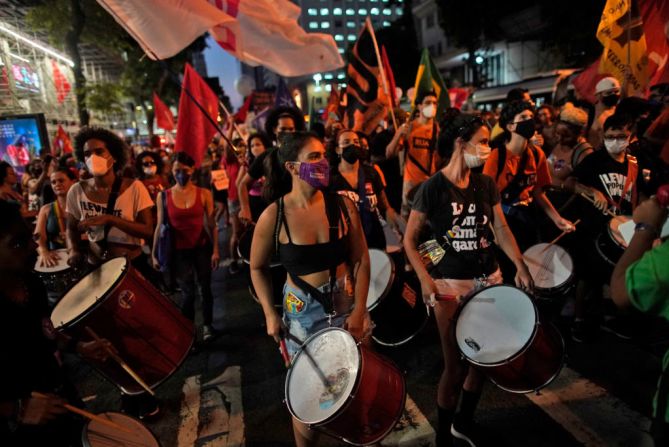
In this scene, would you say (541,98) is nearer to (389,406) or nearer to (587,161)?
(587,161)

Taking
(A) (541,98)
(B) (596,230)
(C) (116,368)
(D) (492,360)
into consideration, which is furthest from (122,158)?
(A) (541,98)

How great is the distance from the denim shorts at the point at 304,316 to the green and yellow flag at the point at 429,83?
556cm

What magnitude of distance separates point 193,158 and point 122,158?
3.47 feet

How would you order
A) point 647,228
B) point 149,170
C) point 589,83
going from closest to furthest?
point 647,228
point 149,170
point 589,83

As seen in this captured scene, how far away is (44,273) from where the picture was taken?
16.5 feet

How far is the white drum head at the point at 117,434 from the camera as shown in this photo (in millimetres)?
2121

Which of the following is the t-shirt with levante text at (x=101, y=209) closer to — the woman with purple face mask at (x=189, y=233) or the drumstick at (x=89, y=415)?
the woman with purple face mask at (x=189, y=233)

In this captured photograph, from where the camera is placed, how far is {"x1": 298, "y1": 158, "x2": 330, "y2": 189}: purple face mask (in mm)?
2686

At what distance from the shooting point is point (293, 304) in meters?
2.77

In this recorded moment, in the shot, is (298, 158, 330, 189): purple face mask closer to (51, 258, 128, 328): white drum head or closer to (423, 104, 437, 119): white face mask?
(51, 258, 128, 328): white drum head

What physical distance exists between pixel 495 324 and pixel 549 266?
165 centimetres

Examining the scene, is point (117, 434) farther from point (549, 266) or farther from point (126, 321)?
point (549, 266)

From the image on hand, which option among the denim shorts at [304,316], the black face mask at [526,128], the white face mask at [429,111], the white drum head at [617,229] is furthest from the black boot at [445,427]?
the white face mask at [429,111]

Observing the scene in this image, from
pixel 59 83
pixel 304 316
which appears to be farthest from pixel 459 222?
pixel 59 83
